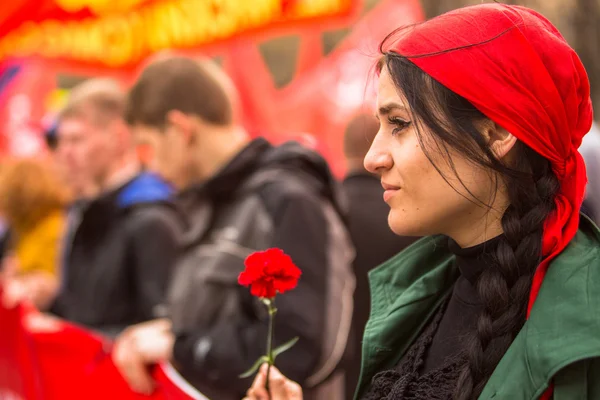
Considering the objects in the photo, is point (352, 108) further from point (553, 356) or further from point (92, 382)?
point (553, 356)

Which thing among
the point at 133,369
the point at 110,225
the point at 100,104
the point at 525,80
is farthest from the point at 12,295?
the point at 525,80

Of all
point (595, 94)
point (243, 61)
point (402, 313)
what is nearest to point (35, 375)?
point (402, 313)

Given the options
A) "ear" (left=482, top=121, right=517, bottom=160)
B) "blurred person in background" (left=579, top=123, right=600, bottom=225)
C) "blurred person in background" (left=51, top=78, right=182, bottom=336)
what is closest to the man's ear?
"ear" (left=482, top=121, right=517, bottom=160)

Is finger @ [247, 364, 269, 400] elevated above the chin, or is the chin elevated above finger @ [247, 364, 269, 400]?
the chin

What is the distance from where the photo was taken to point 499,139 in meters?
1.64

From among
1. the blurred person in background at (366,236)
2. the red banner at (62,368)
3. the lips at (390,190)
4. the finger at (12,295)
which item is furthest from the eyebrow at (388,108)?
the finger at (12,295)

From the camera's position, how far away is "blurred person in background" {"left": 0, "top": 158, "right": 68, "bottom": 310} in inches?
213

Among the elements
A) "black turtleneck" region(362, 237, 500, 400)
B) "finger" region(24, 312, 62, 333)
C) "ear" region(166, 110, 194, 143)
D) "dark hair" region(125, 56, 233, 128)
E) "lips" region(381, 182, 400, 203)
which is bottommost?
"finger" region(24, 312, 62, 333)

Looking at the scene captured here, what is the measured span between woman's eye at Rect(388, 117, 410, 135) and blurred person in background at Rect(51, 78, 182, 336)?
7.11 ft

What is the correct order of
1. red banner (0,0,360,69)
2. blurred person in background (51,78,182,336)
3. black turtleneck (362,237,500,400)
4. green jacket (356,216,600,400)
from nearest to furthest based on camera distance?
green jacket (356,216,600,400) → black turtleneck (362,237,500,400) → blurred person in background (51,78,182,336) → red banner (0,0,360,69)

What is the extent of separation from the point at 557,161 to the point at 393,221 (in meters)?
0.34

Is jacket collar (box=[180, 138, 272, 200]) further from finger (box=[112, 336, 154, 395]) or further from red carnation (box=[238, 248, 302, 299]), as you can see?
red carnation (box=[238, 248, 302, 299])

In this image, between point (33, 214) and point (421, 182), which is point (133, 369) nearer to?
point (421, 182)

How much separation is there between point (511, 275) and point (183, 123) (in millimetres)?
1916
